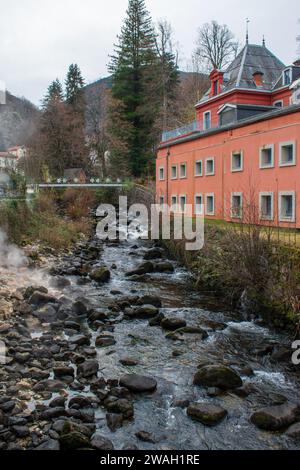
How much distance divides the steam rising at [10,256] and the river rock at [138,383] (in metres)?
10.0

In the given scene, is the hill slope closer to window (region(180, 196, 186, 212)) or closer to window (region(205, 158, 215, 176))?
window (region(180, 196, 186, 212))

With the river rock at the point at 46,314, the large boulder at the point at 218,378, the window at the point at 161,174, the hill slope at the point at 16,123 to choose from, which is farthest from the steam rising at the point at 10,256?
the hill slope at the point at 16,123

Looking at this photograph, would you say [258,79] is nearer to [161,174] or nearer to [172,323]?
[161,174]

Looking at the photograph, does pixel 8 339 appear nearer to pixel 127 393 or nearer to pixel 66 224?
pixel 127 393

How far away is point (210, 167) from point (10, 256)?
545 inches

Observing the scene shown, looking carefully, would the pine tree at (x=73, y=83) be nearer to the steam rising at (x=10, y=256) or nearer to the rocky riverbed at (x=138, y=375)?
the steam rising at (x=10, y=256)

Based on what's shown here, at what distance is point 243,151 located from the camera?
22.7 metres

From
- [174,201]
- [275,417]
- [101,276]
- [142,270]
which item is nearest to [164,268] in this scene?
[142,270]

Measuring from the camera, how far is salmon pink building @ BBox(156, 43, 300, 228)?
19.1 m

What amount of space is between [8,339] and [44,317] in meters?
1.93

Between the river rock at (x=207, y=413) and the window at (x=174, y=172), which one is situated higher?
the window at (x=174, y=172)

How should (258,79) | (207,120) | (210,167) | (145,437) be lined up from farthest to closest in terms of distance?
(207,120) < (258,79) < (210,167) < (145,437)

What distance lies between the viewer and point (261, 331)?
37.0 feet

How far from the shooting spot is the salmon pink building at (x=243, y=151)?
1909 cm
